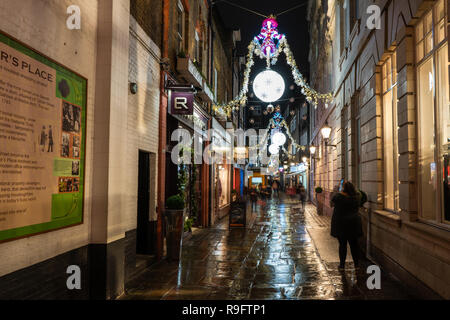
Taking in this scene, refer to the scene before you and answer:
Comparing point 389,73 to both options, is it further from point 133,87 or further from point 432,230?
point 133,87

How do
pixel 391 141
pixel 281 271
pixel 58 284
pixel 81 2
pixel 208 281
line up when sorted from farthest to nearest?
pixel 391 141
pixel 281 271
pixel 208 281
pixel 81 2
pixel 58 284

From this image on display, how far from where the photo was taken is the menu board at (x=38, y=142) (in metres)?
3.64

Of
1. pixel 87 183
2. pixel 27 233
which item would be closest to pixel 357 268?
pixel 87 183

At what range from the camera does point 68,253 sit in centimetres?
478

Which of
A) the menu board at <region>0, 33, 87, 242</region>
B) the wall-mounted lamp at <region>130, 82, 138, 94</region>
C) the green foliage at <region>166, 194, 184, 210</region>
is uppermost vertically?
the wall-mounted lamp at <region>130, 82, 138, 94</region>

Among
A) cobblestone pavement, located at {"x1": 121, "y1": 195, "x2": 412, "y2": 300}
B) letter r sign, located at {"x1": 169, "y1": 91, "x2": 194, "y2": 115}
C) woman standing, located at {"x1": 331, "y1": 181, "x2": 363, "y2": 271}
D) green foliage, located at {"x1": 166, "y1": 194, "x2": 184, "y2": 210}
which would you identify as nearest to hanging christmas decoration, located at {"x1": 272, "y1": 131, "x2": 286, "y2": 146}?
cobblestone pavement, located at {"x1": 121, "y1": 195, "x2": 412, "y2": 300}

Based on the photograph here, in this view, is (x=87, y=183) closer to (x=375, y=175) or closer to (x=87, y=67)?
(x=87, y=67)

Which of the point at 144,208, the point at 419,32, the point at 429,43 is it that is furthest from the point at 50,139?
the point at 419,32

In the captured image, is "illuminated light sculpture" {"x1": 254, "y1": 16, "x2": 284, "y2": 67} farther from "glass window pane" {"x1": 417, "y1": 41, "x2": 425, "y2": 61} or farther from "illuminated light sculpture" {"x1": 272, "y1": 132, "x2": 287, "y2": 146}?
"illuminated light sculpture" {"x1": 272, "y1": 132, "x2": 287, "y2": 146}

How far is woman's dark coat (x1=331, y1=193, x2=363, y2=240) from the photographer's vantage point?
737 cm

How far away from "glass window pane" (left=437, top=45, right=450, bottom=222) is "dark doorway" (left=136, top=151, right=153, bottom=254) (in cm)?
587

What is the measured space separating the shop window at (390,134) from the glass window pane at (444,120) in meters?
2.26

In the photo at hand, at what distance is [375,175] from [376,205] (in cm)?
73

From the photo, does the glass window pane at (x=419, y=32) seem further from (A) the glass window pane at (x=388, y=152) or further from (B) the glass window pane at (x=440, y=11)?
(A) the glass window pane at (x=388, y=152)
